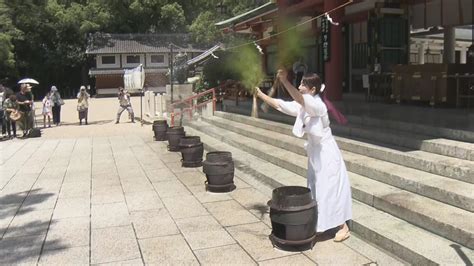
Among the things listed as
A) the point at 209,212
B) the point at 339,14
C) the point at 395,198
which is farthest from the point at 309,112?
the point at 339,14

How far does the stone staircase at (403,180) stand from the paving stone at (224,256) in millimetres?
1283

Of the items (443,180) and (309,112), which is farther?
(443,180)

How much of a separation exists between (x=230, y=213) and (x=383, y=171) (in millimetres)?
2039

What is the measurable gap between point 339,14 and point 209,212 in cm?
598

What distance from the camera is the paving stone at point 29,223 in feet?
17.4

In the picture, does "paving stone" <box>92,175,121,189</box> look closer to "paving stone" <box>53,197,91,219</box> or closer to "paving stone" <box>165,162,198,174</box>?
"paving stone" <box>53,197,91,219</box>

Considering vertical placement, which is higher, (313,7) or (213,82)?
(313,7)

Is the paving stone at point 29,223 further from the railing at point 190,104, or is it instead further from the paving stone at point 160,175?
the railing at point 190,104

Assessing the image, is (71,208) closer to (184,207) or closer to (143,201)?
(143,201)

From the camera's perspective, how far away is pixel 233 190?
6.88 metres

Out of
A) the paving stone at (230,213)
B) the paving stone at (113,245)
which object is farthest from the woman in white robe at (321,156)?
the paving stone at (113,245)

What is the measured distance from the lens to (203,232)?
5.09m

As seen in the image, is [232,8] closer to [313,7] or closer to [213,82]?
[213,82]

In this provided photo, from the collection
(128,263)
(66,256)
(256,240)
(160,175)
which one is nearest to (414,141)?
(256,240)
